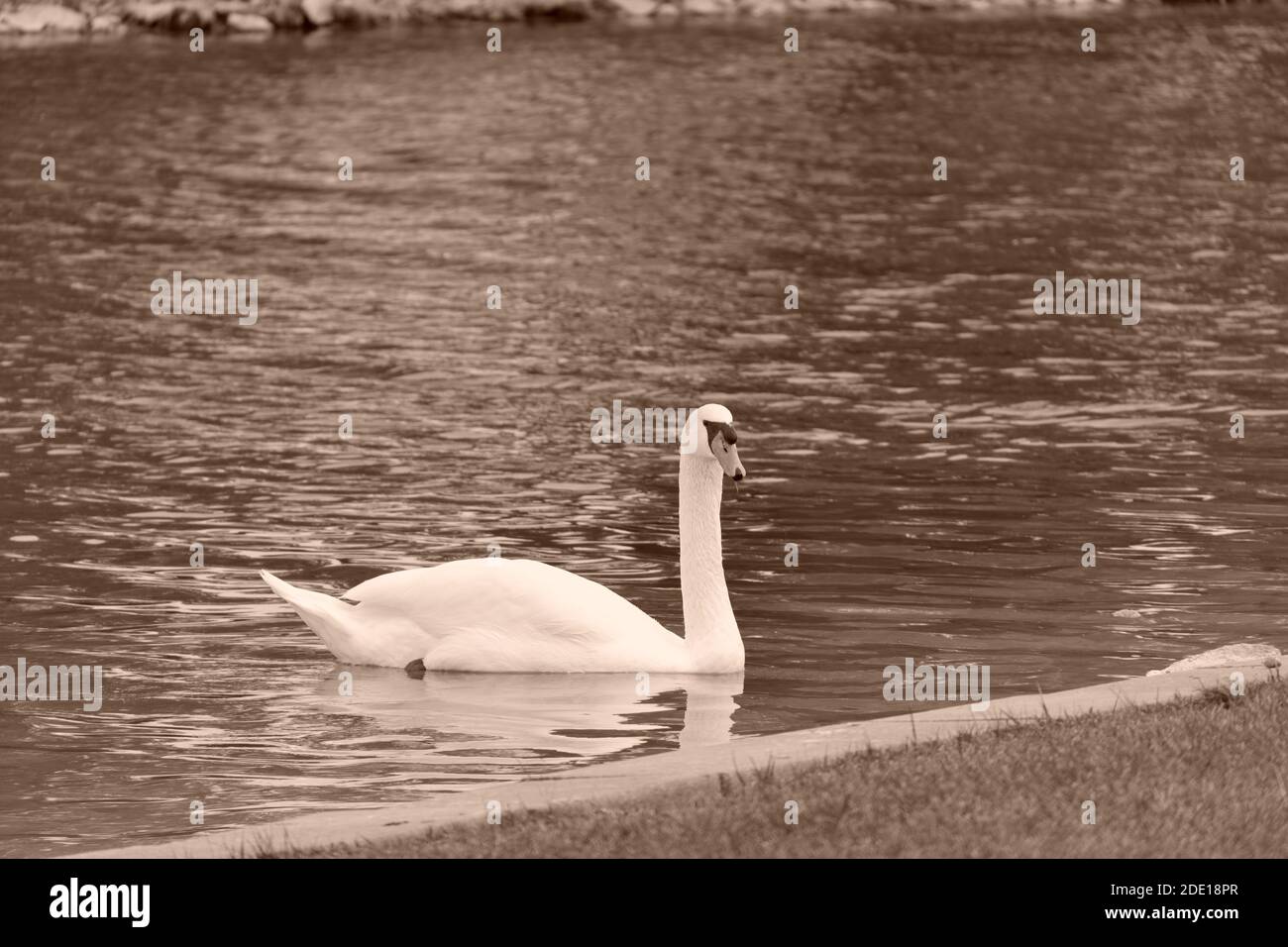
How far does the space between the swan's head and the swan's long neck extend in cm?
7

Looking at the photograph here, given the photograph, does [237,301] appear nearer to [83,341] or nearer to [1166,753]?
[83,341]

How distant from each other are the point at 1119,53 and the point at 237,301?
34.6m

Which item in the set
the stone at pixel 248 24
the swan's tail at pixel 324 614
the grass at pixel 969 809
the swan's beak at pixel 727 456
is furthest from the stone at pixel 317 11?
the grass at pixel 969 809

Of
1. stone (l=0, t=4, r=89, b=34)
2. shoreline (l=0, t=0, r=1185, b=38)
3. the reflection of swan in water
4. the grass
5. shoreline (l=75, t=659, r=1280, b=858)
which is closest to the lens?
the grass

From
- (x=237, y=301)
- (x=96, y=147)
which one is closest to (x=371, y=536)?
(x=237, y=301)

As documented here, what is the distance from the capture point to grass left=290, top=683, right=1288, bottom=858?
26.2ft

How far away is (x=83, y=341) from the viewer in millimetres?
25156

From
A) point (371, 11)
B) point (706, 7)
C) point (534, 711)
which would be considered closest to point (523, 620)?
point (534, 711)

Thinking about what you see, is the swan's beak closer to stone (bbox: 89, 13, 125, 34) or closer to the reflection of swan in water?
the reflection of swan in water

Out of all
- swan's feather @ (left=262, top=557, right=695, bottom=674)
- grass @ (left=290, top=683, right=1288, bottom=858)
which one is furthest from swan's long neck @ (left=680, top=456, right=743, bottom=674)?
grass @ (left=290, top=683, right=1288, bottom=858)

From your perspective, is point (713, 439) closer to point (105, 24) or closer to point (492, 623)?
point (492, 623)

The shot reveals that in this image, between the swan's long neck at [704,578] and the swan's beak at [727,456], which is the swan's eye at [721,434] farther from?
the swan's long neck at [704,578]

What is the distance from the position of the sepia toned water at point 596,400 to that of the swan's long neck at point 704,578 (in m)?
0.23
